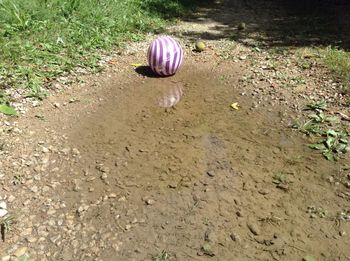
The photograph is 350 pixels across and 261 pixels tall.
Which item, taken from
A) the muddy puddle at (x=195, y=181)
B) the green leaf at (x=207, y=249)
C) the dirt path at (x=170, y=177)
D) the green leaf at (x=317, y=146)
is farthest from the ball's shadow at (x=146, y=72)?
the green leaf at (x=207, y=249)

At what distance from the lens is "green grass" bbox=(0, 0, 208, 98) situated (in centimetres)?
661

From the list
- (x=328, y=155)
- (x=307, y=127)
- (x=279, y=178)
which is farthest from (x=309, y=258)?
(x=307, y=127)

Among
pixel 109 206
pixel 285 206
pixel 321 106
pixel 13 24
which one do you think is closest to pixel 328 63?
pixel 321 106

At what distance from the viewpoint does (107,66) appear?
7.36m

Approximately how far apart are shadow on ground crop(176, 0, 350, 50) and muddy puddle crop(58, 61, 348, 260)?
A: 2.95m

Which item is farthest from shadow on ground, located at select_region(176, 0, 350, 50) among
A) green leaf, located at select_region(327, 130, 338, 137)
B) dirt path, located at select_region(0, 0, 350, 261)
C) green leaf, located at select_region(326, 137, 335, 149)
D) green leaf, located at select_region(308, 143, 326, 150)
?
green leaf, located at select_region(308, 143, 326, 150)

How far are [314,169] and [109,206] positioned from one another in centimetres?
235

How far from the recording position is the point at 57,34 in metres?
7.67

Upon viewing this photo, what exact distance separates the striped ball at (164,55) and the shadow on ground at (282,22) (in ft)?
7.63

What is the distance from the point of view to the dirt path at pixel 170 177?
383cm

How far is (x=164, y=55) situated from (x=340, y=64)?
293cm

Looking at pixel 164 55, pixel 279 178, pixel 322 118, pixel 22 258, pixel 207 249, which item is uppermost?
pixel 164 55

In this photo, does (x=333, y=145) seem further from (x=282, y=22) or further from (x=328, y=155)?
(x=282, y=22)

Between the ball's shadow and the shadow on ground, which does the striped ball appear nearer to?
the ball's shadow
